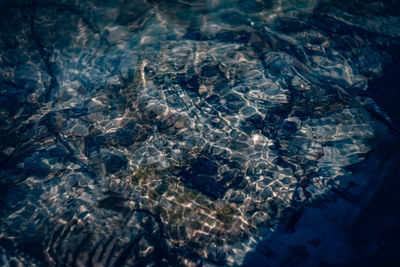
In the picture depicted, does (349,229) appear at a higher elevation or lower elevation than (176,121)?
lower

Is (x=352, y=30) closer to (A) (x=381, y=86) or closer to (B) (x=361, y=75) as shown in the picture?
(B) (x=361, y=75)

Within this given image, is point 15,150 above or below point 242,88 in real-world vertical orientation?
below

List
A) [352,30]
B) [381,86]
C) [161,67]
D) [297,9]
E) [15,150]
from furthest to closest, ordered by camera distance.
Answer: [297,9], [352,30], [161,67], [381,86], [15,150]

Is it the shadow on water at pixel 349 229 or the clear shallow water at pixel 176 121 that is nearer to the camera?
the shadow on water at pixel 349 229

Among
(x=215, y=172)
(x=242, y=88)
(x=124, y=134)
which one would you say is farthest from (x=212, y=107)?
(x=124, y=134)

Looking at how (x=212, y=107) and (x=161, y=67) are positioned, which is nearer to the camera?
(x=212, y=107)

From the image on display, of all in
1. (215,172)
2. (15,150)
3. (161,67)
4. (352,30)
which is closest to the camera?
(215,172)

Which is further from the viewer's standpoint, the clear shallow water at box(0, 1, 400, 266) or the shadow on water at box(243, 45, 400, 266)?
the clear shallow water at box(0, 1, 400, 266)

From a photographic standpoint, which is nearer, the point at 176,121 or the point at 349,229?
the point at 349,229
